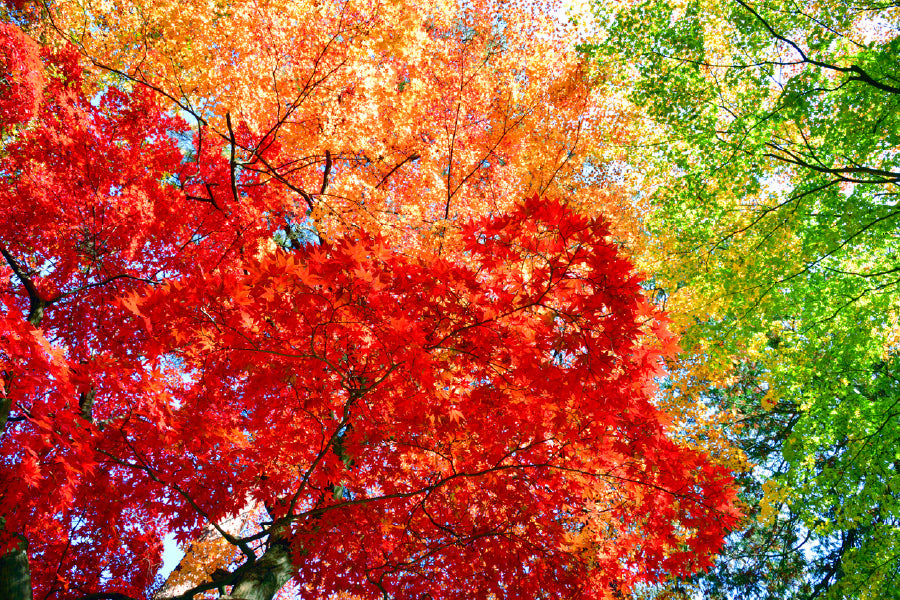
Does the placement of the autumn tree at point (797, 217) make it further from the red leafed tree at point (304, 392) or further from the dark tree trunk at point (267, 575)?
the dark tree trunk at point (267, 575)

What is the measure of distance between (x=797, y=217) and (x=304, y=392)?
28.1 feet

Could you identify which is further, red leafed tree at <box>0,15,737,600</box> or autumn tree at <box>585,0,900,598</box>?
autumn tree at <box>585,0,900,598</box>

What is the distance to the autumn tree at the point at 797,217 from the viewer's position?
6555mm

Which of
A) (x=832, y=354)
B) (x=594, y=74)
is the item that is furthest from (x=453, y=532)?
(x=594, y=74)

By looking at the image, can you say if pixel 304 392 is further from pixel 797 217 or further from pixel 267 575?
pixel 797 217

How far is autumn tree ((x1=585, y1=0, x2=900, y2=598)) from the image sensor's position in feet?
21.5

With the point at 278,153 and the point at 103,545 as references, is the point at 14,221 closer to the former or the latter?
the point at 278,153

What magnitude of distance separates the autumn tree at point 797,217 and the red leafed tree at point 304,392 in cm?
417

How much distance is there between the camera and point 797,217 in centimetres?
738

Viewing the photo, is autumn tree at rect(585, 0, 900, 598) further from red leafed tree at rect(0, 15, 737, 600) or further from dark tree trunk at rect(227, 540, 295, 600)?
dark tree trunk at rect(227, 540, 295, 600)

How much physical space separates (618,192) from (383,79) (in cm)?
794

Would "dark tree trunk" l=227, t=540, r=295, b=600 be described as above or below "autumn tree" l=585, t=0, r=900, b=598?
below

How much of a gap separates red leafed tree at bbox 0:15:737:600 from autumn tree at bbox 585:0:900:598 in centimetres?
417

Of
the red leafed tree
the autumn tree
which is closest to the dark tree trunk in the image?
the red leafed tree
